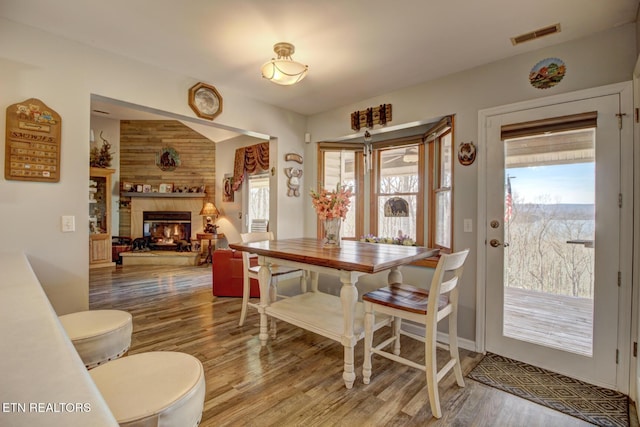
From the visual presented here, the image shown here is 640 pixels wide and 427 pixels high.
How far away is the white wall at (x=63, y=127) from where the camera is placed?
6.82 feet

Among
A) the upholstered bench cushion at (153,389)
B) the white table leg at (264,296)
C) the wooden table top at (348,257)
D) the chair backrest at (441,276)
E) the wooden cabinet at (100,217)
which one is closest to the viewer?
the upholstered bench cushion at (153,389)

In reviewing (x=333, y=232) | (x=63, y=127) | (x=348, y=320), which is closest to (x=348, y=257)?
(x=348, y=320)

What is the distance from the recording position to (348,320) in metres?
2.04

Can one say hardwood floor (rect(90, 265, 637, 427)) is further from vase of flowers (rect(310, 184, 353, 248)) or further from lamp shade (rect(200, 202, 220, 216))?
lamp shade (rect(200, 202, 220, 216))

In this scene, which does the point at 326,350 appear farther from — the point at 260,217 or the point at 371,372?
the point at 260,217

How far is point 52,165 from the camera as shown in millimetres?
2215

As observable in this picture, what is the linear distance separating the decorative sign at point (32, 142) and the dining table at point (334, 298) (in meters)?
1.52

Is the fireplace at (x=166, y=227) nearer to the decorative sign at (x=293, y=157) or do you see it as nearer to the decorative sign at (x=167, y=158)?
the decorative sign at (x=167, y=158)

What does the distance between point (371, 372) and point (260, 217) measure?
4.47 metres

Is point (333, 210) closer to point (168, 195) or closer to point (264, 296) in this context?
point (264, 296)

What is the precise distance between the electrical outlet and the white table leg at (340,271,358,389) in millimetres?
2110

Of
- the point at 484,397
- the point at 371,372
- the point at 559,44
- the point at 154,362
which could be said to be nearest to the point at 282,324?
the point at 371,372

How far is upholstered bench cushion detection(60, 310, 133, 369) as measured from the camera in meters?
1.31

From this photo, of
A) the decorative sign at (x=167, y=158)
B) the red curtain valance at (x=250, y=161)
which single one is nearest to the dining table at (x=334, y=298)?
the red curtain valance at (x=250, y=161)
